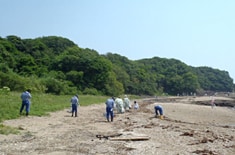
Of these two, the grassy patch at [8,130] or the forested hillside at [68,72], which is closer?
the grassy patch at [8,130]

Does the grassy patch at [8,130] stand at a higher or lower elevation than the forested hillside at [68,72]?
lower

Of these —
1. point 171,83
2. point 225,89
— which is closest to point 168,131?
point 171,83

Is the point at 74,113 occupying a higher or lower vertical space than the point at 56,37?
lower

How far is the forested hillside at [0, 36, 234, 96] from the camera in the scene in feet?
188

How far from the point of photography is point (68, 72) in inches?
2869

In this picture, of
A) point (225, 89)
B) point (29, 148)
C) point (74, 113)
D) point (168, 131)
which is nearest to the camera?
point (29, 148)

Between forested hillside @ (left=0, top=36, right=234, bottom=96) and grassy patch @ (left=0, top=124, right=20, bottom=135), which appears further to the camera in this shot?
forested hillside @ (left=0, top=36, right=234, bottom=96)

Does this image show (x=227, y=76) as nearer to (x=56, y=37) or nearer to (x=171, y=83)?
(x=171, y=83)

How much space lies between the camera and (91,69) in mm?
73875

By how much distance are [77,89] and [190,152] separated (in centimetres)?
5916

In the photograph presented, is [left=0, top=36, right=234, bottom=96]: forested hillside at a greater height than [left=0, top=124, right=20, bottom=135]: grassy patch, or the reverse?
[left=0, top=36, right=234, bottom=96]: forested hillside

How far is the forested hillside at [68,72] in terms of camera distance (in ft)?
188

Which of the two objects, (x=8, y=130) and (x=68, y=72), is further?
(x=68, y=72)

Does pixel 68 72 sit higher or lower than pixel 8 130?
higher
